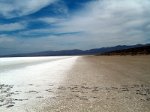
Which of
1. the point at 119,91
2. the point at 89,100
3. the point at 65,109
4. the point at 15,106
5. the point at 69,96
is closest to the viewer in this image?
the point at 65,109

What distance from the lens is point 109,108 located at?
7680 mm

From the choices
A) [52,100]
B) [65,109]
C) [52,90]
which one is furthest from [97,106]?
[52,90]

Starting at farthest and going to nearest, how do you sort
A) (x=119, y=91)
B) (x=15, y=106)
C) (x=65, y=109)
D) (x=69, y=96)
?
(x=119, y=91) → (x=69, y=96) → (x=15, y=106) → (x=65, y=109)

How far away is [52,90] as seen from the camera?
1130 cm

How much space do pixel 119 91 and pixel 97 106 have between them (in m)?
3.07

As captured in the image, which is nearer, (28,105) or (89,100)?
(28,105)

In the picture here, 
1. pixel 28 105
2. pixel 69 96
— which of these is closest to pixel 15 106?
pixel 28 105

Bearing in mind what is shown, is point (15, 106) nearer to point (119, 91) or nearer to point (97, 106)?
point (97, 106)

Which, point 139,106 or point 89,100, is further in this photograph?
point 89,100

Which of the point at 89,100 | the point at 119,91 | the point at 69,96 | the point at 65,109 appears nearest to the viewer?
the point at 65,109

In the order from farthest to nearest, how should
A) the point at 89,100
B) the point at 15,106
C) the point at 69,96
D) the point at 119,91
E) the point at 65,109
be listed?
1. the point at 119,91
2. the point at 69,96
3. the point at 89,100
4. the point at 15,106
5. the point at 65,109

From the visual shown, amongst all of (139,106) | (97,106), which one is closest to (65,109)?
(97,106)

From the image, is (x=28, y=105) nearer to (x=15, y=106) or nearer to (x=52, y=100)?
(x=15, y=106)

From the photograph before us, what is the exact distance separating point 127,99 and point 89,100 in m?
1.41
